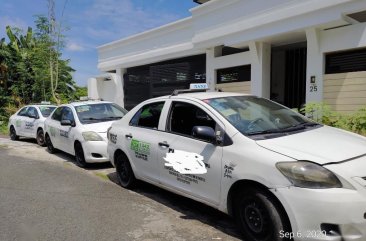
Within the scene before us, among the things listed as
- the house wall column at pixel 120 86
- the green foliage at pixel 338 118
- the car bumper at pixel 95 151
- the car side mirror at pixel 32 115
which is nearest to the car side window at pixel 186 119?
the car bumper at pixel 95 151

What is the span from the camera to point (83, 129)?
8.80 m

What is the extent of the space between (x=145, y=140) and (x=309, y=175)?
2.86 metres

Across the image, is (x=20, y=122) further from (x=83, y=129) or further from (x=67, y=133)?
(x=83, y=129)

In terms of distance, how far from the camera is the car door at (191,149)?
4438 millimetres

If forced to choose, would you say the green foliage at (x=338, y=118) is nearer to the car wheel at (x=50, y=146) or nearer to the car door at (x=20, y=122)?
the car wheel at (x=50, y=146)

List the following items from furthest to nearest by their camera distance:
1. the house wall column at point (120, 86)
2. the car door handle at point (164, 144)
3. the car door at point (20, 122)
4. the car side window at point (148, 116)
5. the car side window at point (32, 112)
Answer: the house wall column at point (120, 86), the car door at point (20, 122), the car side window at point (32, 112), the car side window at point (148, 116), the car door handle at point (164, 144)

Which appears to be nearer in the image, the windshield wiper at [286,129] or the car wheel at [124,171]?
the windshield wiper at [286,129]

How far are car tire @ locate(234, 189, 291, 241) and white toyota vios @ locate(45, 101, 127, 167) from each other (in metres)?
5.06

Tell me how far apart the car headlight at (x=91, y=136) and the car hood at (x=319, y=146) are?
528 cm

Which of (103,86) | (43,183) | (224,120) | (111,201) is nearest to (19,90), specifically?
(103,86)

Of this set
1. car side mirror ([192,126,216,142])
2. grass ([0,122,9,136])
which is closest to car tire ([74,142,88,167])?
car side mirror ([192,126,216,142])

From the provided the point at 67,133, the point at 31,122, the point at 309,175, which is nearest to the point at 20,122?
the point at 31,122

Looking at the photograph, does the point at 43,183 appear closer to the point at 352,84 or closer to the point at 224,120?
the point at 224,120

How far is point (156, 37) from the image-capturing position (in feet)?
55.3
